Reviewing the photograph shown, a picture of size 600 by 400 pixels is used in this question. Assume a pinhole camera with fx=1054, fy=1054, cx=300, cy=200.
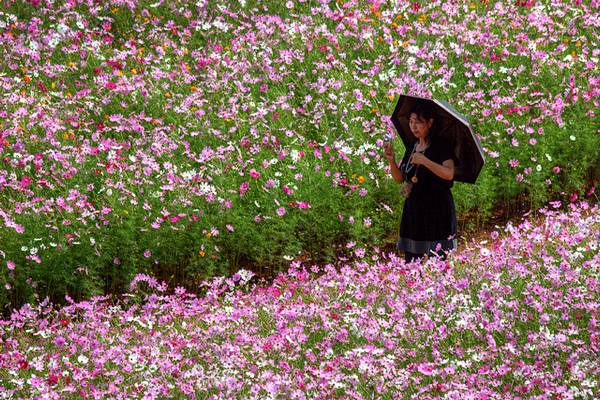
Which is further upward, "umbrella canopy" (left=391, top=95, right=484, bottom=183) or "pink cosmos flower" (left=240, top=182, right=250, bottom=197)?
"umbrella canopy" (left=391, top=95, right=484, bottom=183)

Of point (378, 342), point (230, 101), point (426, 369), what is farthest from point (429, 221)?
point (230, 101)

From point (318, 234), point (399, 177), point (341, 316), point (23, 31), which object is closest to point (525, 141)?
point (318, 234)

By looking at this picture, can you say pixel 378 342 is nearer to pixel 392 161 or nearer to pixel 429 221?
pixel 392 161

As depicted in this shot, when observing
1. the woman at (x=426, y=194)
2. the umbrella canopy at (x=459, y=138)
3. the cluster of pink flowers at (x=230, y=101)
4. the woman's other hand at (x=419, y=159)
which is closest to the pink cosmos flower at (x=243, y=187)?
the cluster of pink flowers at (x=230, y=101)

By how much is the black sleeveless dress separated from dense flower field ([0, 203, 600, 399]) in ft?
1.21

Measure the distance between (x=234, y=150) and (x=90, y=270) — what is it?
2131 mm

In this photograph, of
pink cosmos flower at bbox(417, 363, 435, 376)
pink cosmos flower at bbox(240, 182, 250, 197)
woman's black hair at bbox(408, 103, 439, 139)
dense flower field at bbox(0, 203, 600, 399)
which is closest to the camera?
pink cosmos flower at bbox(417, 363, 435, 376)

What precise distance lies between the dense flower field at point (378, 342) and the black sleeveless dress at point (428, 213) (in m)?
0.37

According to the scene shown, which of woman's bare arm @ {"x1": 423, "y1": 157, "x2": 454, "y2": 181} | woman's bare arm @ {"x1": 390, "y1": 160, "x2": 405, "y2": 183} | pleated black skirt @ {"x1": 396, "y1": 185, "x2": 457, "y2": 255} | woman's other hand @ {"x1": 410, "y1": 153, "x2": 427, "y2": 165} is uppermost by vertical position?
woman's other hand @ {"x1": 410, "y1": 153, "x2": 427, "y2": 165}

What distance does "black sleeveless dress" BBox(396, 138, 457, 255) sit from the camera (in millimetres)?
7809

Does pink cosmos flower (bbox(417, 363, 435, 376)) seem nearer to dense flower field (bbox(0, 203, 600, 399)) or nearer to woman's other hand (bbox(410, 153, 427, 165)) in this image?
dense flower field (bbox(0, 203, 600, 399))

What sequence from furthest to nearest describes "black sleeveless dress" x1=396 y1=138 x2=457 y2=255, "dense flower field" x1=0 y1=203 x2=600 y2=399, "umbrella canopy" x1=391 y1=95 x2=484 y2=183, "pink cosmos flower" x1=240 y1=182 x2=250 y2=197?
"pink cosmos flower" x1=240 y1=182 x2=250 y2=197 < "black sleeveless dress" x1=396 y1=138 x2=457 y2=255 < "umbrella canopy" x1=391 y1=95 x2=484 y2=183 < "dense flower field" x1=0 y1=203 x2=600 y2=399

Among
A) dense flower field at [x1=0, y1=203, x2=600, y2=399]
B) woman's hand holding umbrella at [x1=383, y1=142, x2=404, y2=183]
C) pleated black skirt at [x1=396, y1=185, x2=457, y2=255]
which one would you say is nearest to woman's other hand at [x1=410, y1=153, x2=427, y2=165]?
woman's hand holding umbrella at [x1=383, y1=142, x2=404, y2=183]

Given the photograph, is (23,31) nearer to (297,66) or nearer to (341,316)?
(297,66)
